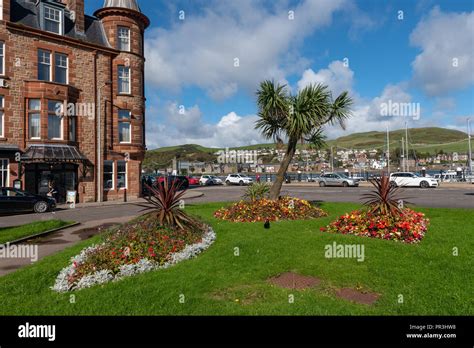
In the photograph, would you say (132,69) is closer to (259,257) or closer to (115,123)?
(115,123)

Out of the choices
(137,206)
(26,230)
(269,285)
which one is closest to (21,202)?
(137,206)

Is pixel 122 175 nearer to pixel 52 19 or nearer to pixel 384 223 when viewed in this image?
pixel 52 19

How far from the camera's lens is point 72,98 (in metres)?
24.7

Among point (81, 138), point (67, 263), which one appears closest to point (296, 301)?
point (67, 263)

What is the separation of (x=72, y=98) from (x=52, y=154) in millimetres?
4814

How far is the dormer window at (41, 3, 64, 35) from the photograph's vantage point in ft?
79.7

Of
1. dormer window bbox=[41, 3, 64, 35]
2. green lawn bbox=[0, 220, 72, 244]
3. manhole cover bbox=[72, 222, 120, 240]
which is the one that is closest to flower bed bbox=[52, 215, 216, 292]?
manhole cover bbox=[72, 222, 120, 240]

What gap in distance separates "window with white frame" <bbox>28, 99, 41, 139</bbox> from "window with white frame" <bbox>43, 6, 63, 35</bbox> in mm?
5929

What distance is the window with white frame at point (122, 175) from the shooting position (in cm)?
2761

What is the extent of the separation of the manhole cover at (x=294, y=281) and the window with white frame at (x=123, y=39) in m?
26.7

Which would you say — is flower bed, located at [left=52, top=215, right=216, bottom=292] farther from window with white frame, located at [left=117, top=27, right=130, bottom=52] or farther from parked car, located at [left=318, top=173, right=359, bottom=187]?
parked car, located at [left=318, top=173, right=359, bottom=187]

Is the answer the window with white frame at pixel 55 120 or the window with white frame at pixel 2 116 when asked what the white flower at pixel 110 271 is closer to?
the window with white frame at pixel 55 120

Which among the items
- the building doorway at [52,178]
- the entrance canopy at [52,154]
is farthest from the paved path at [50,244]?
the building doorway at [52,178]
